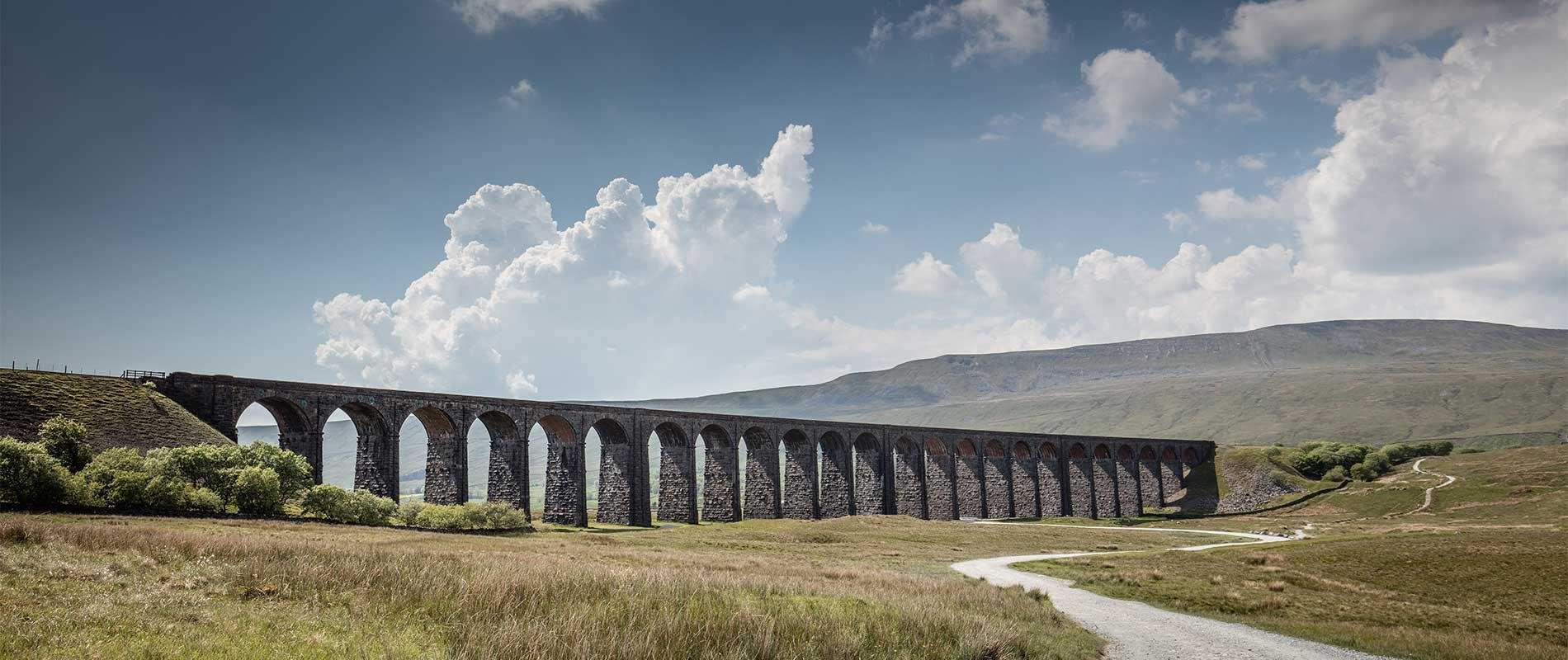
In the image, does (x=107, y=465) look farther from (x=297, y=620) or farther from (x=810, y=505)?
(x=810, y=505)

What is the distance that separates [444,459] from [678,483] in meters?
20.4

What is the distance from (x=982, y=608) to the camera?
53.4 ft

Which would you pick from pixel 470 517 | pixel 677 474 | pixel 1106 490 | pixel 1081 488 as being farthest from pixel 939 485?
pixel 470 517

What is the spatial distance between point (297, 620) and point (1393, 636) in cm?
2057

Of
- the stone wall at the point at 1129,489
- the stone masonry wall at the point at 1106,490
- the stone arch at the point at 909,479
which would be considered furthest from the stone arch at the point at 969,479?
the stone wall at the point at 1129,489

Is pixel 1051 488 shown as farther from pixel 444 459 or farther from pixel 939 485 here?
pixel 444 459

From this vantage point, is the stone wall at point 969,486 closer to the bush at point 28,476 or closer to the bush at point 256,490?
the bush at point 256,490

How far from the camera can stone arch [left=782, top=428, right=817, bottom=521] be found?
76.1m

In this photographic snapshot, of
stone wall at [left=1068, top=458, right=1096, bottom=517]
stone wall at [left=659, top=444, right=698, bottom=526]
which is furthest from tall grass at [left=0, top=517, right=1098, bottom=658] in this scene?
stone wall at [left=1068, top=458, right=1096, bottom=517]

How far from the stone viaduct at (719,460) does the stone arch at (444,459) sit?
0.31ft

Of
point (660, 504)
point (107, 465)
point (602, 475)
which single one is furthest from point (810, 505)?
point (107, 465)

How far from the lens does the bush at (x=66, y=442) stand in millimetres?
33438

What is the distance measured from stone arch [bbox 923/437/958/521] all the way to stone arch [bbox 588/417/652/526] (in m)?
35.8

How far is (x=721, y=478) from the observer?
7075 cm
